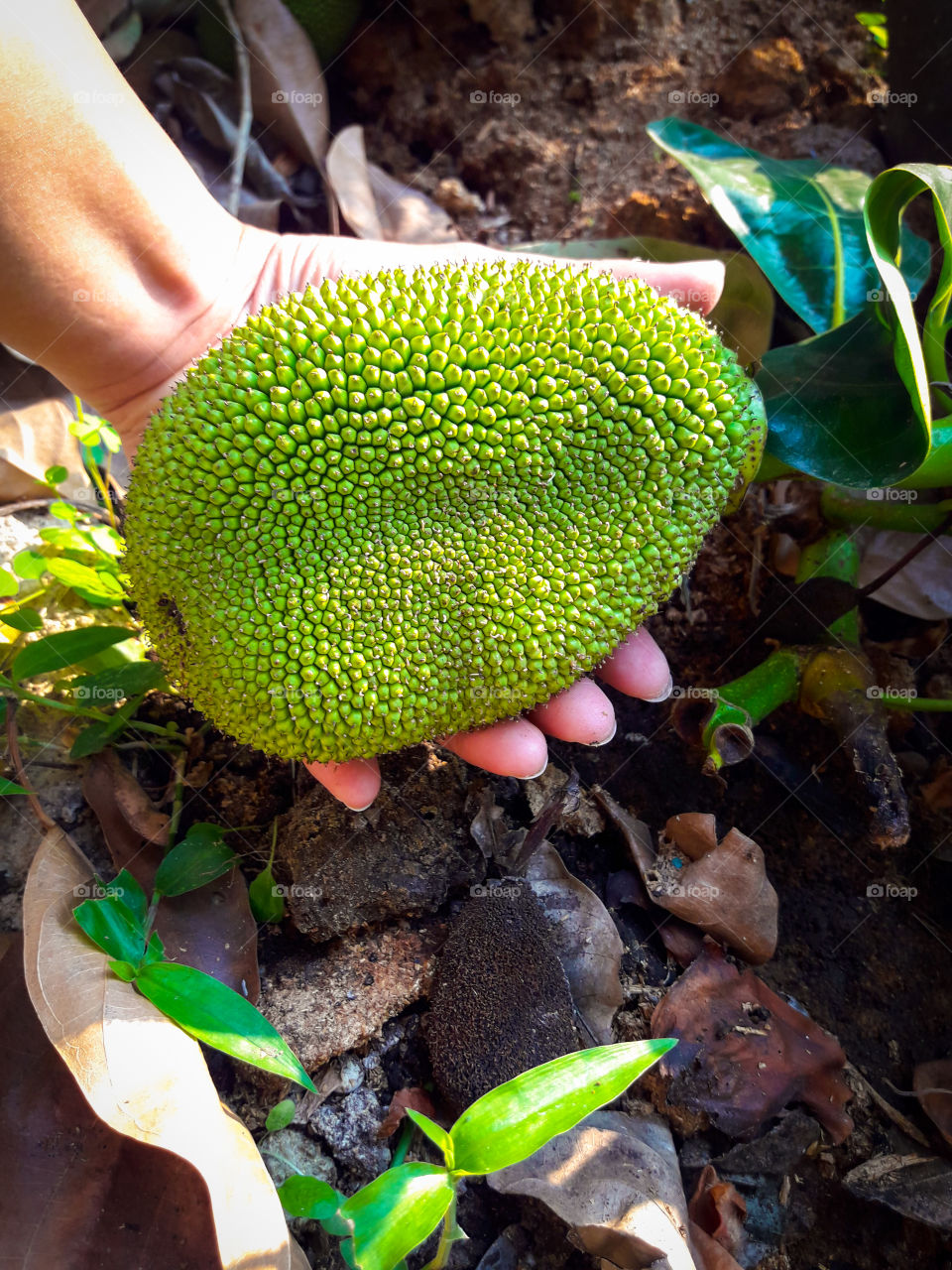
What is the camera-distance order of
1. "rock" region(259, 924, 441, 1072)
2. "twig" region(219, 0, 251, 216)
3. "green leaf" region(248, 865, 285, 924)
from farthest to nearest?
1. "twig" region(219, 0, 251, 216)
2. "green leaf" region(248, 865, 285, 924)
3. "rock" region(259, 924, 441, 1072)

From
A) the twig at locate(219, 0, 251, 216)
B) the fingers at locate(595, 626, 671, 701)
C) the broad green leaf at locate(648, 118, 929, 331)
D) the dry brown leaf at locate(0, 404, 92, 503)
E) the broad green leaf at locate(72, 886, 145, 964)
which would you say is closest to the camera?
the broad green leaf at locate(72, 886, 145, 964)

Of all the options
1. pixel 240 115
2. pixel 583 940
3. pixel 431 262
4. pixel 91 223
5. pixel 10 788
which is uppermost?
pixel 91 223

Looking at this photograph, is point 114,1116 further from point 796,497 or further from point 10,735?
point 796,497

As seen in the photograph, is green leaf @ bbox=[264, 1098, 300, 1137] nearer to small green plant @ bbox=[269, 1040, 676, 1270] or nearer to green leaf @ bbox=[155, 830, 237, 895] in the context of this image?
small green plant @ bbox=[269, 1040, 676, 1270]

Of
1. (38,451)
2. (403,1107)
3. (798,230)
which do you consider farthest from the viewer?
(38,451)

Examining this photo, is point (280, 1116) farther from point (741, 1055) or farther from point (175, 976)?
point (741, 1055)

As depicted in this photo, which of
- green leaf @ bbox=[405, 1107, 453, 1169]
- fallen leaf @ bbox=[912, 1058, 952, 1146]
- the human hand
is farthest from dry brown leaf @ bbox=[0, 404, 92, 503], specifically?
fallen leaf @ bbox=[912, 1058, 952, 1146]

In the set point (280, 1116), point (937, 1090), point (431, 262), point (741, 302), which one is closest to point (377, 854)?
point (280, 1116)
